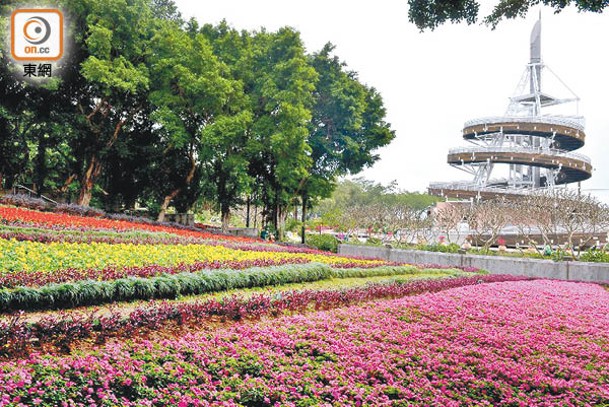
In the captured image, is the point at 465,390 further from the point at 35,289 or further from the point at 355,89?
the point at 355,89

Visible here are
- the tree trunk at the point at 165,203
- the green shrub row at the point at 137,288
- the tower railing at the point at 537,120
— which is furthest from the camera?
the tower railing at the point at 537,120

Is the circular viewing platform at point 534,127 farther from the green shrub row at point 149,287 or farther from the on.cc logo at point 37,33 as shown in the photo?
the on.cc logo at point 37,33

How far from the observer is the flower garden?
4.01 metres

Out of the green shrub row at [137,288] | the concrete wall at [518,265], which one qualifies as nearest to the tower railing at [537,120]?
the concrete wall at [518,265]

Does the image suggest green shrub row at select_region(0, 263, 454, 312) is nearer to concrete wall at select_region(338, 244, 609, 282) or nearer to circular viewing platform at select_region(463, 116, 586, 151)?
concrete wall at select_region(338, 244, 609, 282)

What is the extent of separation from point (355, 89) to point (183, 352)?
2526cm

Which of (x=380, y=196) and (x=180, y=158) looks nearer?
(x=180, y=158)

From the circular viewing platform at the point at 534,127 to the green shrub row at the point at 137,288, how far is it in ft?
171

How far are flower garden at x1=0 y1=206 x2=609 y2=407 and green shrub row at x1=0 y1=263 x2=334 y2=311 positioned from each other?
2 cm

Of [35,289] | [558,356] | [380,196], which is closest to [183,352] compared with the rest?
[35,289]

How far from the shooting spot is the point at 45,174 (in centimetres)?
2844

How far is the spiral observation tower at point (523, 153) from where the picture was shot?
55.2m

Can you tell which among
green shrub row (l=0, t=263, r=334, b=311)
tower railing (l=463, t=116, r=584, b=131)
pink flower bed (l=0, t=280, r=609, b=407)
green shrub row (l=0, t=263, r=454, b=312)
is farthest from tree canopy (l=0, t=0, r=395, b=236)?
tower railing (l=463, t=116, r=584, b=131)

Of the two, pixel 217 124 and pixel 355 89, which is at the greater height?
pixel 355 89
